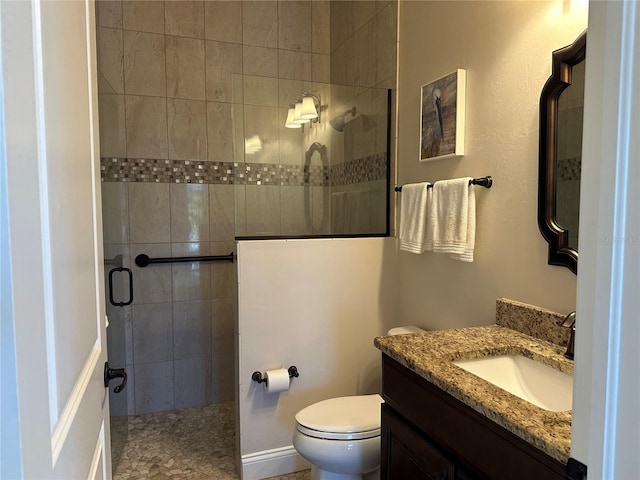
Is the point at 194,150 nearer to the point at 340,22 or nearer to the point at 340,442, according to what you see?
the point at 340,22

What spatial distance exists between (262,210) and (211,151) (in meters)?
0.93

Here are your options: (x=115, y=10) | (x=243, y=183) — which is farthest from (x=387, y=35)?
(x=115, y=10)

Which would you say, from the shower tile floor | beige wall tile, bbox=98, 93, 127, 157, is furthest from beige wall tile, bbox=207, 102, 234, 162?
the shower tile floor

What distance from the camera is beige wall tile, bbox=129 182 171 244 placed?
2750 millimetres

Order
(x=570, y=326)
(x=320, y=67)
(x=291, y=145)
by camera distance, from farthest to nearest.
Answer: (x=320, y=67)
(x=291, y=145)
(x=570, y=326)

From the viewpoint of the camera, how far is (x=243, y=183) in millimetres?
2277

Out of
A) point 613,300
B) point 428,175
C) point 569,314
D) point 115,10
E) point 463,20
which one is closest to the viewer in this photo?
point 613,300

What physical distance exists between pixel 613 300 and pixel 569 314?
2.89 ft

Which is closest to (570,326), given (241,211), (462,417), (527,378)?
(527,378)

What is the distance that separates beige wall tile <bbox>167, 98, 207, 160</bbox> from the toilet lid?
6.09ft

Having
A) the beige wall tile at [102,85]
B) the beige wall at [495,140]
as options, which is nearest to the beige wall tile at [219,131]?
the beige wall tile at [102,85]

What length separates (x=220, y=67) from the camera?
113 inches

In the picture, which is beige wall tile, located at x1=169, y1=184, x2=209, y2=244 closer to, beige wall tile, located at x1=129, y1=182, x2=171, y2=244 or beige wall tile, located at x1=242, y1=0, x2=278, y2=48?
beige wall tile, located at x1=129, y1=182, x2=171, y2=244

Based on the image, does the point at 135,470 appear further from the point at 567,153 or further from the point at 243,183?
the point at 567,153
